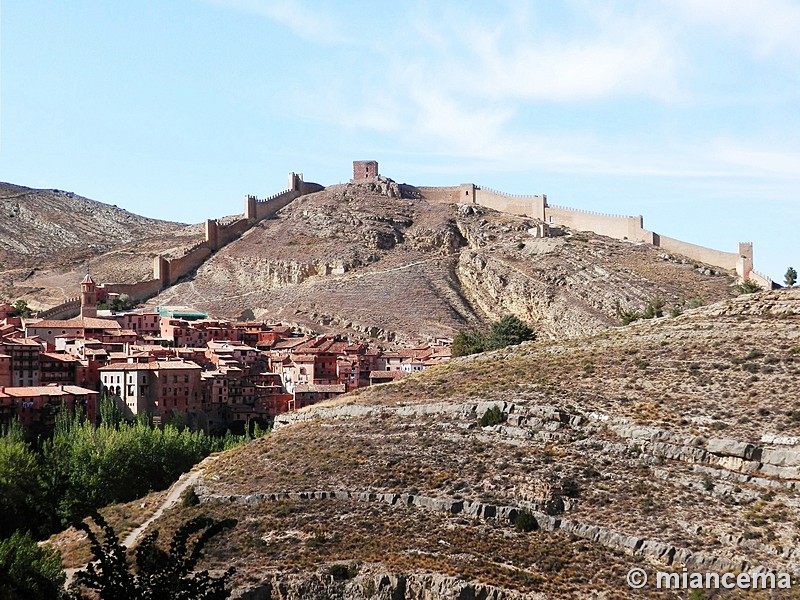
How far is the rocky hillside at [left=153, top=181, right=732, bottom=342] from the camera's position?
3209 inches

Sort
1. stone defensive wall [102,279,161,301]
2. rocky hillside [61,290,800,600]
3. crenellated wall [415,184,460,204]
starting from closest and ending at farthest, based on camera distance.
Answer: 1. rocky hillside [61,290,800,600]
2. stone defensive wall [102,279,161,301]
3. crenellated wall [415,184,460,204]

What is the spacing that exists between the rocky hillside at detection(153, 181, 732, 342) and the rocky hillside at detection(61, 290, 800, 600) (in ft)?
121

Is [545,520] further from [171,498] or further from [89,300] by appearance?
[89,300]

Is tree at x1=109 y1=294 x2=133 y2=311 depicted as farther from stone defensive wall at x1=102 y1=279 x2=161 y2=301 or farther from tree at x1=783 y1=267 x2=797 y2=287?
tree at x1=783 y1=267 x2=797 y2=287

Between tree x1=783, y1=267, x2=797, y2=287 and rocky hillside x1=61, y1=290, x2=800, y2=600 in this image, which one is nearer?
rocky hillside x1=61, y1=290, x2=800, y2=600

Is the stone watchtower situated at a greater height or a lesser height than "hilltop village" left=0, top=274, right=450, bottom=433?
greater

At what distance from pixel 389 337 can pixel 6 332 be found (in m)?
25.4

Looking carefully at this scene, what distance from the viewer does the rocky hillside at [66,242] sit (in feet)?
316

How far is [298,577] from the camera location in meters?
28.6

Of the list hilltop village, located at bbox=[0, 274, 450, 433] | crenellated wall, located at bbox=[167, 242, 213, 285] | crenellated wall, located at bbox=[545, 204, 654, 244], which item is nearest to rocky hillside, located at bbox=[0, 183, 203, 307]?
crenellated wall, located at bbox=[167, 242, 213, 285]

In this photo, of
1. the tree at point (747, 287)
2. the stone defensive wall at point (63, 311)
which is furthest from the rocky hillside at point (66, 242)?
the tree at point (747, 287)

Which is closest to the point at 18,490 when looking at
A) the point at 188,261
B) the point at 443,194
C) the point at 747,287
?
the point at 747,287

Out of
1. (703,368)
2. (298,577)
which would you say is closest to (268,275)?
(703,368)

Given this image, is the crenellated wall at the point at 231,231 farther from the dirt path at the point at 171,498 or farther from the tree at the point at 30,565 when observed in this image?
the tree at the point at 30,565
